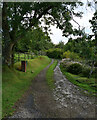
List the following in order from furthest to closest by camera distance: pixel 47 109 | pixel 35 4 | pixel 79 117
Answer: pixel 35 4, pixel 47 109, pixel 79 117

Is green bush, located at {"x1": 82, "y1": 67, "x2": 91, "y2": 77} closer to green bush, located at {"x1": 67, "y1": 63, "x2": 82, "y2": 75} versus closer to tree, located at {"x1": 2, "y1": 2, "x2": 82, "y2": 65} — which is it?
green bush, located at {"x1": 67, "y1": 63, "x2": 82, "y2": 75}

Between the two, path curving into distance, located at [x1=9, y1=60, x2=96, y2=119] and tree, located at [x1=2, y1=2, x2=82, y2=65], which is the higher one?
tree, located at [x1=2, y1=2, x2=82, y2=65]

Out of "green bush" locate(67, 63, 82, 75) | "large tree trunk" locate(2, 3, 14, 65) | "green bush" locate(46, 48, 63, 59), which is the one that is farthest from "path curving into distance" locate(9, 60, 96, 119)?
"green bush" locate(46, 48, 63, 59)

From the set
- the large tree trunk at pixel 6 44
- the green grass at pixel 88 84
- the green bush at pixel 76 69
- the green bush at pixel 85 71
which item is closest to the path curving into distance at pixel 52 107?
the green grass at pixel 88 84

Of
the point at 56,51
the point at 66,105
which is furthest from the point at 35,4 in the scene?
the point at 56,51

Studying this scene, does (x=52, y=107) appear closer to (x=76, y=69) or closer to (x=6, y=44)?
(x=6, y=44)

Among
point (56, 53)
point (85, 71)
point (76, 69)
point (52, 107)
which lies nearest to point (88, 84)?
point (85, 71)

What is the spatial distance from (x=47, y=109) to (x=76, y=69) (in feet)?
34.2

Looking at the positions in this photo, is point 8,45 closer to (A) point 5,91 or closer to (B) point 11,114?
(A) point 5,91

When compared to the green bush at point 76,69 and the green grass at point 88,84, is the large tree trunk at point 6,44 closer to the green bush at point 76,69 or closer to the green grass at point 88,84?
the green grass at point 88,84

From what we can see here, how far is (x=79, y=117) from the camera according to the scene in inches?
187

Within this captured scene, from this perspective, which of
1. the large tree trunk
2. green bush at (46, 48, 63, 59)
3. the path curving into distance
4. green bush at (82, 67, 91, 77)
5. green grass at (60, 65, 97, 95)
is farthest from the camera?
green bush at (46, 48, 63, 59)

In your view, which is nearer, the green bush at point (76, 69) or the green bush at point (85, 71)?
the green bush at point (85, 71)

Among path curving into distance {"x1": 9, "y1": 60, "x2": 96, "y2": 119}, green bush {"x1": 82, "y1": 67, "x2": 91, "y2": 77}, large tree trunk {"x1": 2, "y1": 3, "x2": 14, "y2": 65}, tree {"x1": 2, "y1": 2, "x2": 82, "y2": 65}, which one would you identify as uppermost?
tree {"x1": 2, "y1": 2, "x2": 82, "y2": 65}
